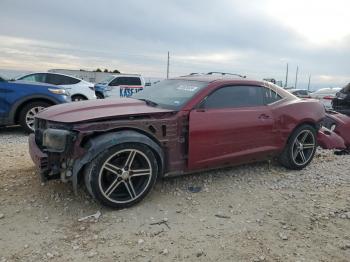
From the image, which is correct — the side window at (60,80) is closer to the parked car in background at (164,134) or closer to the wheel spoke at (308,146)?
the parked car in background at (164,134)

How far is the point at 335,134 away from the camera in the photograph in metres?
7.52

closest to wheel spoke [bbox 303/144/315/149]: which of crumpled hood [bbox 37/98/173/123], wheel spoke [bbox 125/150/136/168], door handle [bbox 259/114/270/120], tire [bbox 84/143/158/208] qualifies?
door handle [bbox 259/114/270/120]

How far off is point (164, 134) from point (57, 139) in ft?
3.94

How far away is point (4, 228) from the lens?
3.53m

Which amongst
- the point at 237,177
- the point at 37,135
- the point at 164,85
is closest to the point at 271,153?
the point at 237,177

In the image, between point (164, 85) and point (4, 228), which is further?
point (164, 85)

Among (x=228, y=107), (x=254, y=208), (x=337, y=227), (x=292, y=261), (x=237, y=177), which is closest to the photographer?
(x=292, y=261)

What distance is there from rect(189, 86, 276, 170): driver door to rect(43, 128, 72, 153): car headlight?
1.45 metres

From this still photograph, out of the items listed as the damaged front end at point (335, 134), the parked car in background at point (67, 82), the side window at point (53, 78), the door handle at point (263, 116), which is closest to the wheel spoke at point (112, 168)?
the door handle at point (263, 116)

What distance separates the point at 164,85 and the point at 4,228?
2931 mm

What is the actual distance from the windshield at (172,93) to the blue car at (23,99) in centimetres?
332

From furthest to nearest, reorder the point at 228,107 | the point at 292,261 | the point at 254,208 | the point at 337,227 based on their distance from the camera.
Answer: the point at 228,107, the point at 254,208, the point at 337,227, the point at 292,261

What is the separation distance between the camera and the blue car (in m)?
7.50

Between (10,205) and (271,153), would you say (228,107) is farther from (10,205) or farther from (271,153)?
(10,205)
